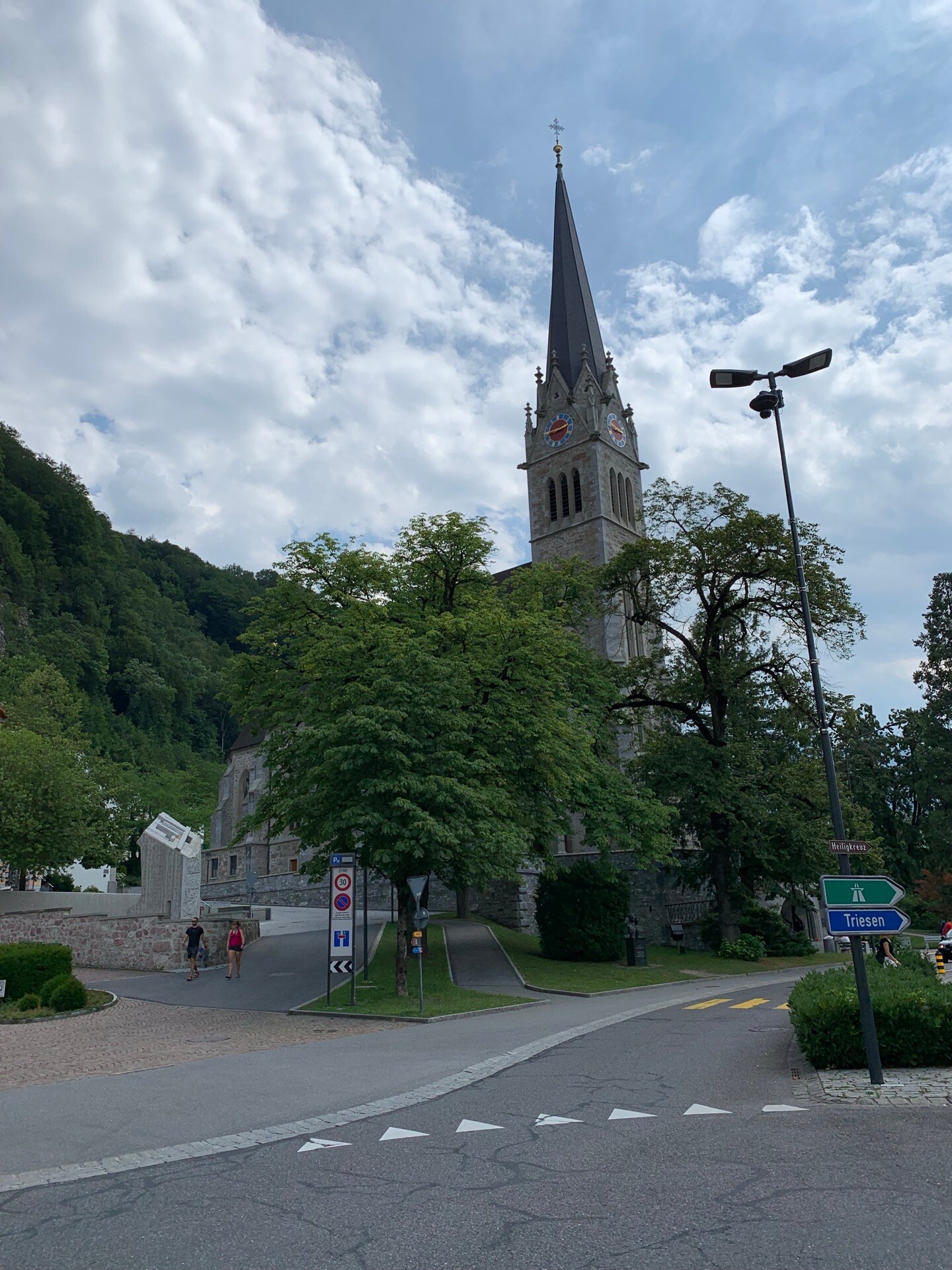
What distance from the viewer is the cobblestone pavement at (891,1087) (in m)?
8.34

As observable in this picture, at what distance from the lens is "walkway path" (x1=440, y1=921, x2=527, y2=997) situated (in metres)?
22.2

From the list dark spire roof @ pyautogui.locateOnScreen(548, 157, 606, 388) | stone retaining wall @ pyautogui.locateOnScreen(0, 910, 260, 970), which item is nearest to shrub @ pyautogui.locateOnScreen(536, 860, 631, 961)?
stone retaining wall @ pyautogui.locateOnScreen(0, 910, 260, 970)

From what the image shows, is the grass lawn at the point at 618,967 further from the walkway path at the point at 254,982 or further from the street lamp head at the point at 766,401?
the street lamp head at the point at 766,401

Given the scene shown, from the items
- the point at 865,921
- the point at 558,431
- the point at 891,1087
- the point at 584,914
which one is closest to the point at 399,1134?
the point at 891,1087

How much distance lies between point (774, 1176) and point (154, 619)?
112 meters

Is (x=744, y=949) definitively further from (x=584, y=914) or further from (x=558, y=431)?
(x=558, y=431)

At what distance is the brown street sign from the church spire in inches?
2032

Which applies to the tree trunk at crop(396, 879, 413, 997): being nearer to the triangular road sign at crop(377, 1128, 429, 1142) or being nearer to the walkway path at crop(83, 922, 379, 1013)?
the walkway path at crop(83, 922, 379, 1013)

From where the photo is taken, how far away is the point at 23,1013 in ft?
59.1

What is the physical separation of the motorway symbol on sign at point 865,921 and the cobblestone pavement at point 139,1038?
835cm

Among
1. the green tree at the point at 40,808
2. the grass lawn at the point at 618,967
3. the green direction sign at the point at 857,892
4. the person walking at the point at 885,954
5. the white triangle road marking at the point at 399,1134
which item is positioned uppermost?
the green tree at the point at 40,808

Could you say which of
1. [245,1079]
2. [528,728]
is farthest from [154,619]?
[245,1079]

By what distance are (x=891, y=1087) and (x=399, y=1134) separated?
15.7 ft

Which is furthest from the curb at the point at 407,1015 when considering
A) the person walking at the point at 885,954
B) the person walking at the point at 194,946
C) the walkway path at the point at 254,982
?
the person walking at the point at 885,954
